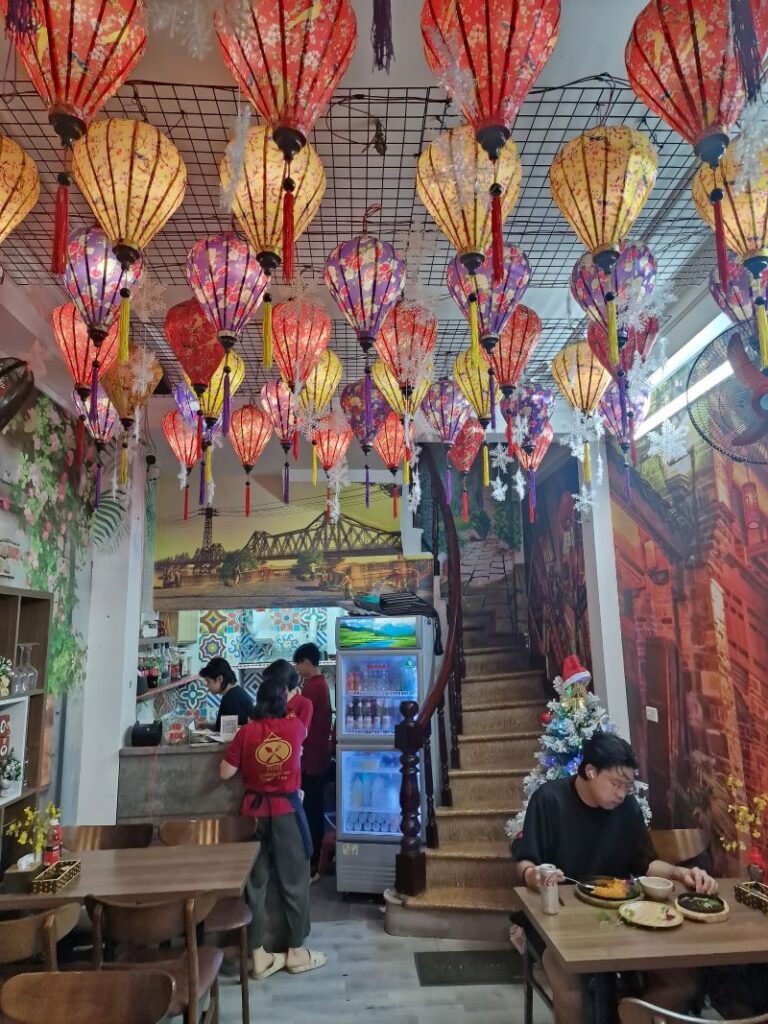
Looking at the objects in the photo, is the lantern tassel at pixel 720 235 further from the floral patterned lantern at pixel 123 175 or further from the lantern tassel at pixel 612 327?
the floral patterned lantern at pixel 123 175

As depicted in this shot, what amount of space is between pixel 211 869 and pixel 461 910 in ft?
5.93

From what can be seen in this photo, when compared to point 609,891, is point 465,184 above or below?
above

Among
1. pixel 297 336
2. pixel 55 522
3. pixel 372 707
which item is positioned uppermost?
pixel 297 336

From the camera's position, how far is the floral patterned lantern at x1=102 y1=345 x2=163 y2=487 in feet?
9.46

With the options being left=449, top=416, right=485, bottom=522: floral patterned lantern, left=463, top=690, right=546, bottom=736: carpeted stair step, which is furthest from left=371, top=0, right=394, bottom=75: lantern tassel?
left=463, top=690, right=546, bottom=736: carpeted stair step

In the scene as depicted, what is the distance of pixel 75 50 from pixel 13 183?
1.74 feet

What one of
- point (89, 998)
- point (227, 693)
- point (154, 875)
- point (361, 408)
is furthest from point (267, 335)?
point (227, 693)

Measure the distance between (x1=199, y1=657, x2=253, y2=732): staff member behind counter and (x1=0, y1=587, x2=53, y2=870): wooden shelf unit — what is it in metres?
1.54

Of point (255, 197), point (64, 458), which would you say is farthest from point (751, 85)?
point (64, 458)

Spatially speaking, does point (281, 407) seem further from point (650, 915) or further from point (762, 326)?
point (650, 915)

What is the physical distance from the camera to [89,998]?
1.69 metres

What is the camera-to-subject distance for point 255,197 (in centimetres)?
181

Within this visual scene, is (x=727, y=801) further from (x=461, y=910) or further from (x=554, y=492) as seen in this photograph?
(x=554, y=492)

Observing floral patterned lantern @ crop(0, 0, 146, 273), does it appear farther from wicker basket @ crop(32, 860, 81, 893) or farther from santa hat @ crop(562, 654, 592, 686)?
santa hat @ crop(562, 654, 592, 686)
